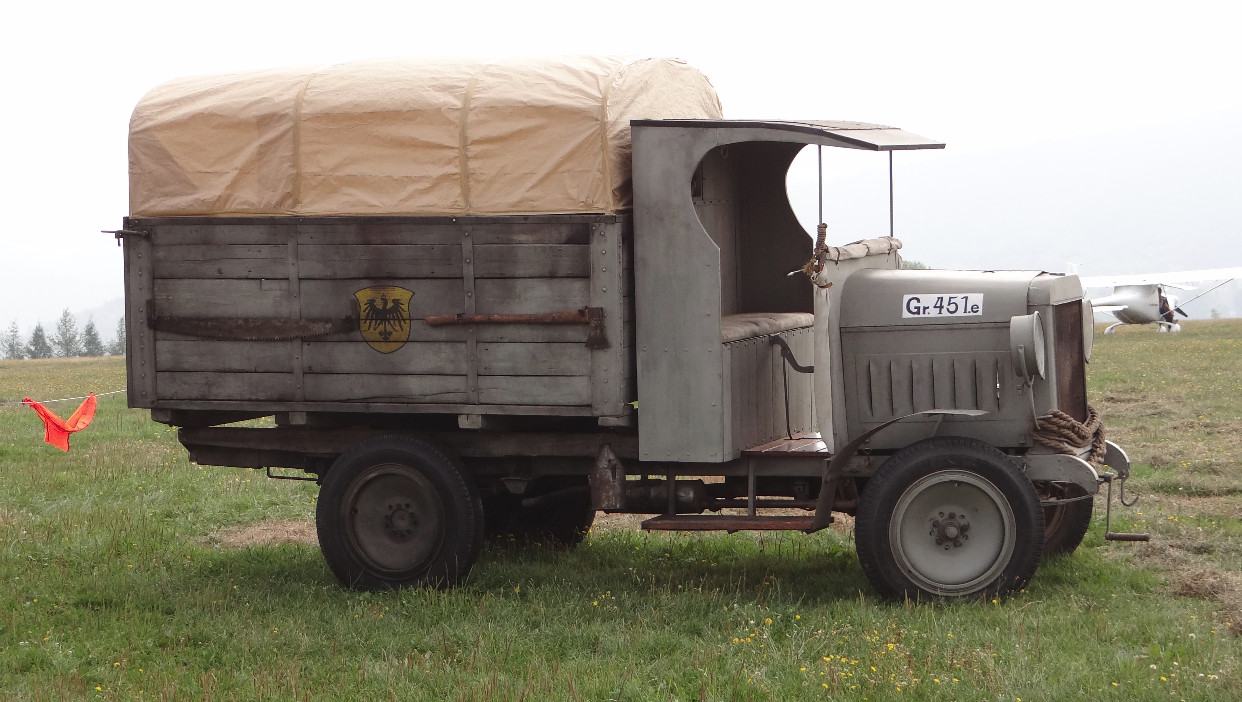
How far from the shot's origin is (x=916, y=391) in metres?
7.12

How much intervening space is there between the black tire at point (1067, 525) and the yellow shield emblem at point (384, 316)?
13.0ft

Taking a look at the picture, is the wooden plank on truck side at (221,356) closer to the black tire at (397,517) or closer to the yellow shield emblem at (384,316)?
the yellow shield emblem at (384,316)

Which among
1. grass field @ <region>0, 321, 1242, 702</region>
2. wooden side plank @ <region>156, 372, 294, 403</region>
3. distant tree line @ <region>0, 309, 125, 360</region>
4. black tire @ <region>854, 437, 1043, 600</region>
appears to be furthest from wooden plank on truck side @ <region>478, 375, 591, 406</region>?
distant tree line @ <region>0, 309, 125, 360</region>

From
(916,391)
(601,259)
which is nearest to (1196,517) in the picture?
(916,391)

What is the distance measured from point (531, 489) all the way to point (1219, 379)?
1525 centimetres

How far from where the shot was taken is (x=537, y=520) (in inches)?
349

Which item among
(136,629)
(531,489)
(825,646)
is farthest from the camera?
(531,489)

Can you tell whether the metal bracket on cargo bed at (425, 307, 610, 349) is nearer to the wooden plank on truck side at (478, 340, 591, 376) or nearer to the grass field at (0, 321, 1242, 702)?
the wooden plank on truck side at (478, 340, 591, 376)

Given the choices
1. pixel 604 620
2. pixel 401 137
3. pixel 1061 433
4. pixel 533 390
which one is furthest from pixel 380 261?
pixel 1061 433

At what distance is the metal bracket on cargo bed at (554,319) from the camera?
6.95 m

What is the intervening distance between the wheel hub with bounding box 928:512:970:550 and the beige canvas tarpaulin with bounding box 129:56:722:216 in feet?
7.88

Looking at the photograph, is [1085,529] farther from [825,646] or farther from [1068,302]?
[825,646]

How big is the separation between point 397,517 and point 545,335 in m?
1.51

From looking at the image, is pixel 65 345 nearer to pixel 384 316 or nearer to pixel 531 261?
pixel 384 316
